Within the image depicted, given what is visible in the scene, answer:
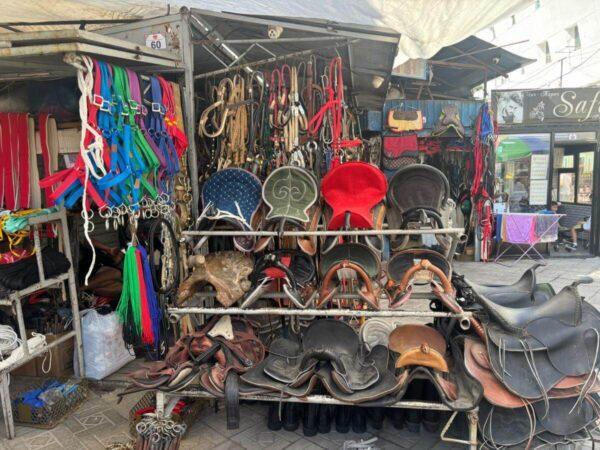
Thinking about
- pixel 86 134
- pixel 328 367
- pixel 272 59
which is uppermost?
pixel 272 59

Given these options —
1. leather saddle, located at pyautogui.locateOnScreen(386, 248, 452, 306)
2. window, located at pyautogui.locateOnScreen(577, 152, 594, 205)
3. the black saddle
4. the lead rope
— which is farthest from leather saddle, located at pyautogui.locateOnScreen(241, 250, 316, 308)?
window, located at pyautogui.locateOnScreen(577, 152, 594, 205)

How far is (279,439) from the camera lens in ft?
9.61

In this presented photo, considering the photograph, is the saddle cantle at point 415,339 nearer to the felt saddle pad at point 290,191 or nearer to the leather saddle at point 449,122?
the felt saddle pad at point 290,191

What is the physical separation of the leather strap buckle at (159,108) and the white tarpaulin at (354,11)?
2.77ft

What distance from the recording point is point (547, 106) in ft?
27.8

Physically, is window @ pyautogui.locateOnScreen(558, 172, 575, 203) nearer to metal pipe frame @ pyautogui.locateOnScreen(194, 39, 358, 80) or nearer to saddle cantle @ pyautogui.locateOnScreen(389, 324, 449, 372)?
metal pipe frame @ pyautogui.locateOnScreen(194, 39, 358, 80)

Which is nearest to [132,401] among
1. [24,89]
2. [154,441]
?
[154,441]

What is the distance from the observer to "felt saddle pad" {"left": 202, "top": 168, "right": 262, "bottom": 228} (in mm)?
3141

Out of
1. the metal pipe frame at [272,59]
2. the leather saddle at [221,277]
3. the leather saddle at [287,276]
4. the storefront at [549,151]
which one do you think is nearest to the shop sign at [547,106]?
Answer: the storefront at [549,151]

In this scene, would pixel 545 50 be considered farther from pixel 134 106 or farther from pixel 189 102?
pixel 134 106

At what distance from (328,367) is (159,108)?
6.86 feet

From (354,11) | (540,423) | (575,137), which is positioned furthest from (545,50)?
(540,423)

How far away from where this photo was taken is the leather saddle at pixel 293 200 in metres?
3.02

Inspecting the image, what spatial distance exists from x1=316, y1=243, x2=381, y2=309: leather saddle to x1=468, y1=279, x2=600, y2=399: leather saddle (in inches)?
32.1
